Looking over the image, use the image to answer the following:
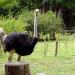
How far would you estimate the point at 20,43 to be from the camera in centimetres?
876

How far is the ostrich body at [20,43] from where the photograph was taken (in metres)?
8.73

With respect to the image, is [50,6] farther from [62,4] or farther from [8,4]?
[8,4]

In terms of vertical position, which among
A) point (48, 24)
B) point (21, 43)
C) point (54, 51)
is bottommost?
point (54, 51)

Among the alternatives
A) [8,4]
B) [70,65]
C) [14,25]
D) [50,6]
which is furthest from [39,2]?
[70,65]

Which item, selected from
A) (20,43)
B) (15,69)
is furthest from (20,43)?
(15,69)

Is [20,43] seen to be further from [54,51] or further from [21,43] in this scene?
[54,51]

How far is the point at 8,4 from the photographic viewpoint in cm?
2564

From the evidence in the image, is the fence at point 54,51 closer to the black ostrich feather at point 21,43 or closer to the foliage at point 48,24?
the black ostrich feather at point 21,43

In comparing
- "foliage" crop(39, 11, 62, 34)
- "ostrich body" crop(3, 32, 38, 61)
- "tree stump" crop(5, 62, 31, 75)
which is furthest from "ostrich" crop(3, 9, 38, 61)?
"foliage" crop(39, 11, 62, 34)

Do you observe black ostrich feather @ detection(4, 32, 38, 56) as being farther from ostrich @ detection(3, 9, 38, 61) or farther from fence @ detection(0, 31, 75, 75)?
fence @ detection(0, 31, 75, 75)

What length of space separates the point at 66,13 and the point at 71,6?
5.59 feet

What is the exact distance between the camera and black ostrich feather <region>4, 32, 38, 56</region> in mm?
8734

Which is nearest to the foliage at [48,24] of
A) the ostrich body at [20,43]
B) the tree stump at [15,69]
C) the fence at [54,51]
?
the fence at [54,51]

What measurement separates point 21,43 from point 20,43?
25mm
